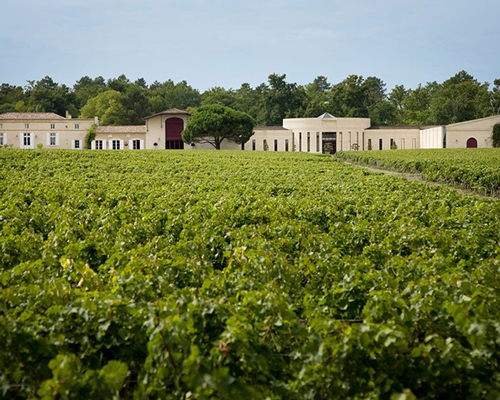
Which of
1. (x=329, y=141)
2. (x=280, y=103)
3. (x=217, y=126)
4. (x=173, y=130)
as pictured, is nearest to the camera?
(x=217, y=126)

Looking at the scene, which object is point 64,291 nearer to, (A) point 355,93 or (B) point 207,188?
(B) point 207,188

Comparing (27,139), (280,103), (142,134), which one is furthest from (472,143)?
(27,139)

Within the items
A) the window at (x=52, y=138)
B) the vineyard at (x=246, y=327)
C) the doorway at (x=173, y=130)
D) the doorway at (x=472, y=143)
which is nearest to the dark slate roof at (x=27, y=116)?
the window at (x=52, y=138)

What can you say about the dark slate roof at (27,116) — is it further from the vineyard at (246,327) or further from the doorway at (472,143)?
the vineyard at (246,327)

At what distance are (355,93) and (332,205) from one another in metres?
73.3

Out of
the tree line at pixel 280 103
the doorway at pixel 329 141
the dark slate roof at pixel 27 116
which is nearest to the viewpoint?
the dark slate roof at pixel 27 116

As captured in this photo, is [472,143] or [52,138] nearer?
[52,138]

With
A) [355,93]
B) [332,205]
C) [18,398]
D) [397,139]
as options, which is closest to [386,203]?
[332,205]

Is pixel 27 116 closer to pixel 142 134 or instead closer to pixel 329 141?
pixel 142 134

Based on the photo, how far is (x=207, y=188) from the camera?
14305mm

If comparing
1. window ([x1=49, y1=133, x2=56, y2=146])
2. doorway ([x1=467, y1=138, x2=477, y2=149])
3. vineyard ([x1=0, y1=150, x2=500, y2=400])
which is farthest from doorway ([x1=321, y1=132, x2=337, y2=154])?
vineyard ([x1=0, y1=150, x2=500, y2=400])

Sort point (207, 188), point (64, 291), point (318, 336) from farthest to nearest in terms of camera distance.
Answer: point (207, 188), point (64, 291), point (318, 336)

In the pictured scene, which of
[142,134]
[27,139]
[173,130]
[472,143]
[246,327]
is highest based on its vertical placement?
[173,130]

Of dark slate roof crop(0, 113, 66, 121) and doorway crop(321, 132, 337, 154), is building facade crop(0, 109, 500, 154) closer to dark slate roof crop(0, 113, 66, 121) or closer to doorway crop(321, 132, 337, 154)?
dark slate roof crop(0, 113, 66, 121)
